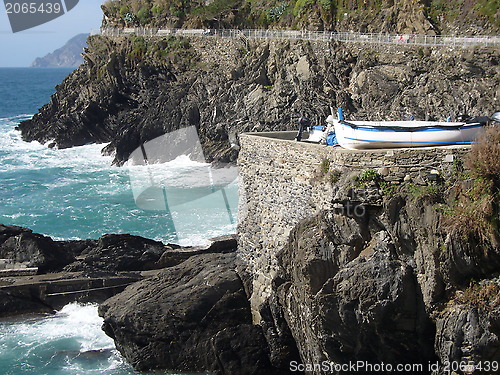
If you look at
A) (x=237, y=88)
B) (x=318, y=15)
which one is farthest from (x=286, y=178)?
(x=318, y=15)

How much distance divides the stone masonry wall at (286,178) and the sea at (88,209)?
164 inches

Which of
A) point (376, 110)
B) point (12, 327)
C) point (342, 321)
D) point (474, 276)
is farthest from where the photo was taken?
point (376, 110)

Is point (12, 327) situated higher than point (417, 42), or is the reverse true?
point (417, 42)

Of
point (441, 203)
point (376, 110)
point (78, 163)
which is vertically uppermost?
point (441, 203)

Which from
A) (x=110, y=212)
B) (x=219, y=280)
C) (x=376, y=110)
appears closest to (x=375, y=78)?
(x=376, y=110)

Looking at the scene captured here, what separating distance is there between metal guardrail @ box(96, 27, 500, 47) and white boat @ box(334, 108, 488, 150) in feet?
82.4

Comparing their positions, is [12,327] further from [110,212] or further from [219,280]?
[110,212]

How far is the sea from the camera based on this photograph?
1820 cm

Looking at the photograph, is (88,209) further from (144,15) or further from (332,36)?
(144,15)

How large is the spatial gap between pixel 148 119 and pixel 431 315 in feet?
125

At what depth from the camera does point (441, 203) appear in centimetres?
1138

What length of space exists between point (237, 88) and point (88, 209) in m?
14.3

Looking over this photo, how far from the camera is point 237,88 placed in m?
45.3

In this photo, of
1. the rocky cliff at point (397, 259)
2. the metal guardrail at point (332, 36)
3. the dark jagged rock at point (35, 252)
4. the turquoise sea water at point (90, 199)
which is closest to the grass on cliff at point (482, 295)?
the rocky cliff at point (397, 259)
